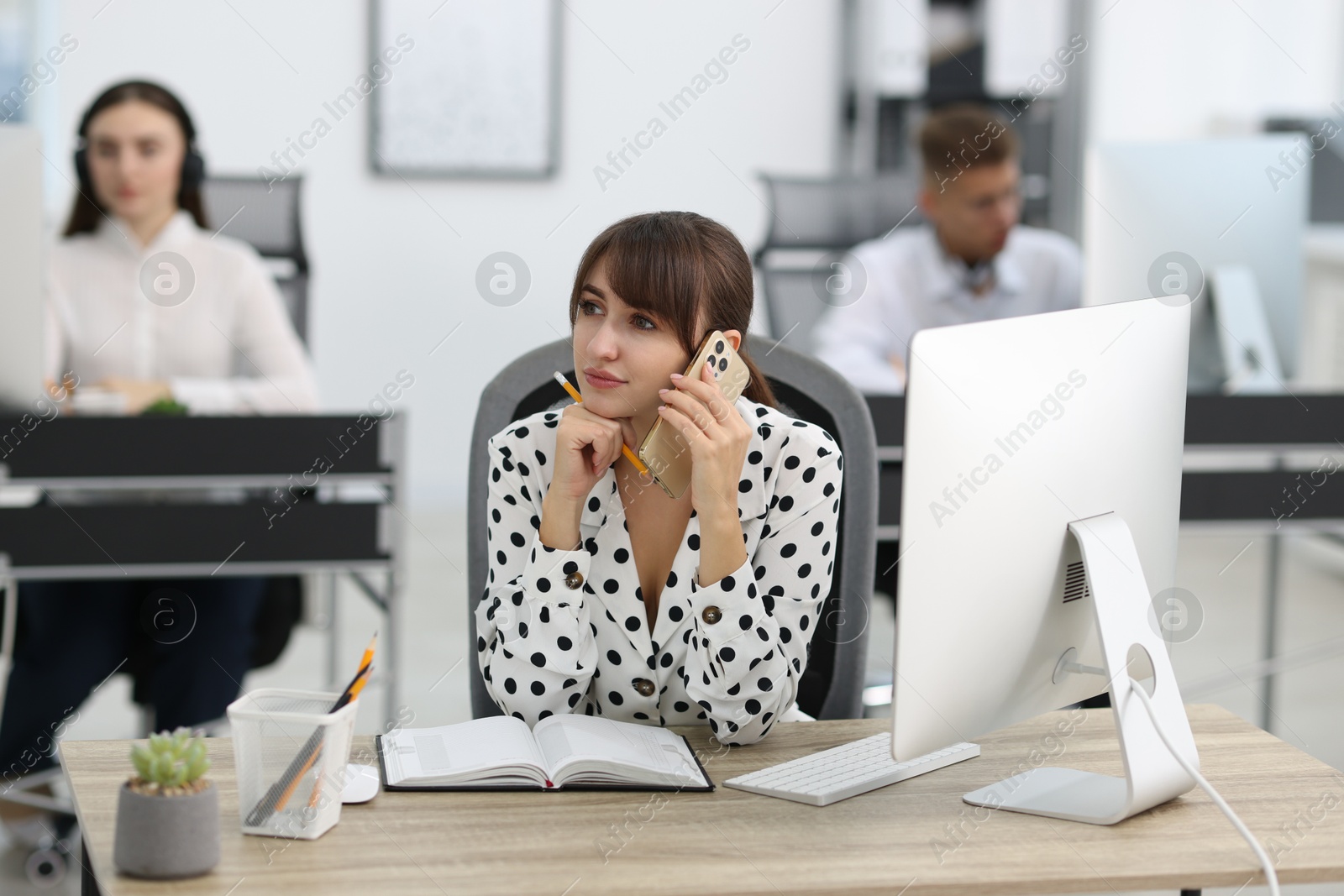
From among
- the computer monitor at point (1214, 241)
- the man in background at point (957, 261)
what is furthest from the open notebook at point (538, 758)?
the man in background at point (957, 261)

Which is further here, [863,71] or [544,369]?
[863,71]

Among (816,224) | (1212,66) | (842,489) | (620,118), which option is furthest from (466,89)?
(842,489)

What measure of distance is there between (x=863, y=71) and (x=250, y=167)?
2.22 metres

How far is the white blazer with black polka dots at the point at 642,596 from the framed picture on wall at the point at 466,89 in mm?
3617

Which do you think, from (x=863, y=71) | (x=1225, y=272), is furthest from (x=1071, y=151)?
(x=1225, y=272)

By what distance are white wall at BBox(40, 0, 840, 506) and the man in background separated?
172 centimetres

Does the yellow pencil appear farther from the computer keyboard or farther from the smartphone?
the computer keyboard

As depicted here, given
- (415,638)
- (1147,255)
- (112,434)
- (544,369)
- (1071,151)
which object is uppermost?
(1071,151)

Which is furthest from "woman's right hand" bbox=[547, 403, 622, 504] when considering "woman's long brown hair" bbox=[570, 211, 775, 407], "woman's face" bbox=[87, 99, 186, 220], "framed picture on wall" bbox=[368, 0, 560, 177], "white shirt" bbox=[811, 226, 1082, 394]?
"framed picture on wall" bbox=[368, 0, 560, 177]

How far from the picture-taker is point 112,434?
6.60 feet

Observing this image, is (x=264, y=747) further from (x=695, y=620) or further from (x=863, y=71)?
(x=863, y=71)

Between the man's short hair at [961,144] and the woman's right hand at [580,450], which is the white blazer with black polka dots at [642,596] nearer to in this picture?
the woman's right hand at [580,450]

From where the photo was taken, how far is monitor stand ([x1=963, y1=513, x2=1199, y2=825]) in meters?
1.09

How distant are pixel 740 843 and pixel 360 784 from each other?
31 cm
